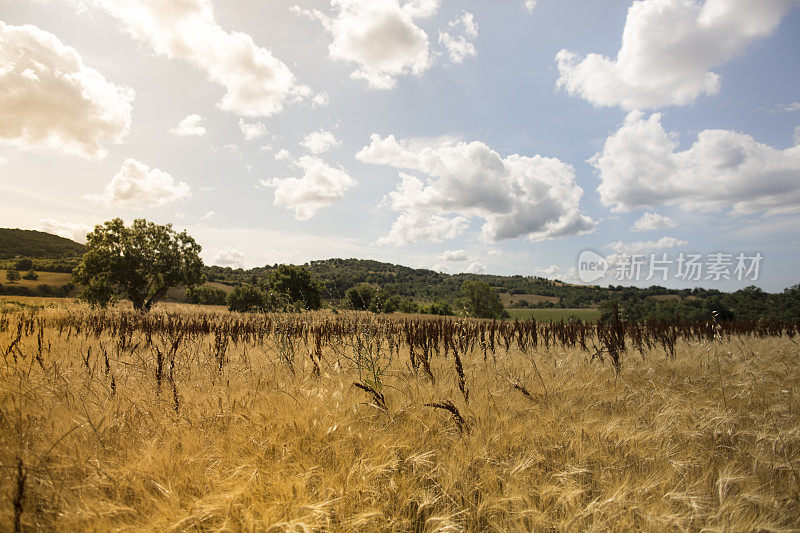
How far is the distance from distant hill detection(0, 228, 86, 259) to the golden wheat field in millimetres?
141576

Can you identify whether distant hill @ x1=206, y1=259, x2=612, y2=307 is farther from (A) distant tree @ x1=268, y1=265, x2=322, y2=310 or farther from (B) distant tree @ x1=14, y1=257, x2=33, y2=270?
(B) distant tree @ x1=14, y1=257, x2=33, y2=270

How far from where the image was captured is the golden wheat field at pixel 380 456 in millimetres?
1727

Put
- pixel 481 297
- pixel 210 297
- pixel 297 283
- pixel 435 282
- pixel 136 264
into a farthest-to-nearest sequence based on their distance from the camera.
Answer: pixel 435 282 → pixel 481 297 → pixel 210 297 → pixel 297 283 → pixel 136 264

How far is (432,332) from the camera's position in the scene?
23.4 feet

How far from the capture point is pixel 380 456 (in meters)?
2.17

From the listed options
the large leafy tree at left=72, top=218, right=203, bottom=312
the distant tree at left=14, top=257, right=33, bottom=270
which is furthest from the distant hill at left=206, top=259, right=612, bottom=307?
the large leafy tree at left=72, top=218, right=203, bottom=312

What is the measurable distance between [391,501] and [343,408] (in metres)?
0.99

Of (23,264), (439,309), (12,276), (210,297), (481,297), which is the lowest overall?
(210,297)

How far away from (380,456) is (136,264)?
43671 mm

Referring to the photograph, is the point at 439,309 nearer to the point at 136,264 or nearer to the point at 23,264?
the point at 136,264

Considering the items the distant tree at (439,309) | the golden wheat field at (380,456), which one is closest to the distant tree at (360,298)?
the golden wheat field at (380,456)

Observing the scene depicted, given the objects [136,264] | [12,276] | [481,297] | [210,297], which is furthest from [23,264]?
[481,297]

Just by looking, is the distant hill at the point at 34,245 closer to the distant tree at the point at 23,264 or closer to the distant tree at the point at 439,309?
the distant tree at the point at 23,264

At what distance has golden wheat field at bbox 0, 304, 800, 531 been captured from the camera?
1.73 metres
